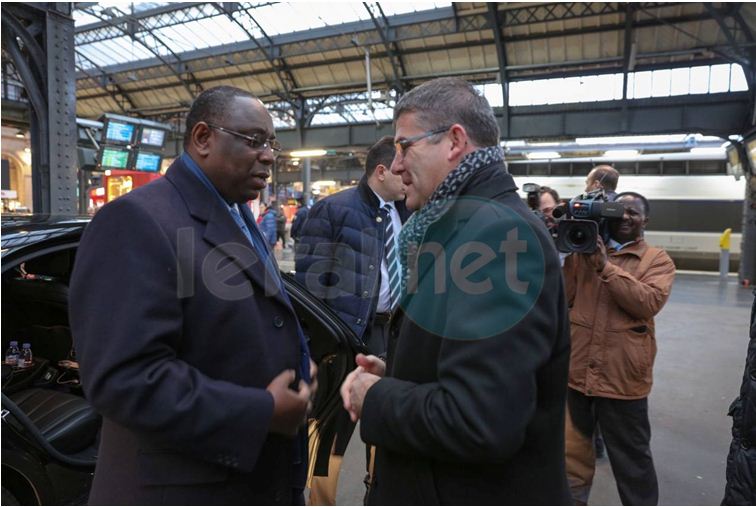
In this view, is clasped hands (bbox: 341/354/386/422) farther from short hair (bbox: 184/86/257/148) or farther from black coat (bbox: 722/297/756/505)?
black coat (bbox: 722/297/756/505)

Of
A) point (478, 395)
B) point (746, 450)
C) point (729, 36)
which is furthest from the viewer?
point (729, 36)

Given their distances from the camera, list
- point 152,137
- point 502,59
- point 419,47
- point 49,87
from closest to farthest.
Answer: point 49,87 → point 152,137 → point 502,59 → point 419,47

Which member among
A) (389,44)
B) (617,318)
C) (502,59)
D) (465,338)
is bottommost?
(617,318)

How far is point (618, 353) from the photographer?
253 cm

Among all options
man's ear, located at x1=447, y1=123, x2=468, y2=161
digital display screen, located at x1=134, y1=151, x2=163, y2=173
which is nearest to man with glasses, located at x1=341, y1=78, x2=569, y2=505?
man's ear, located at x1=447, y1=123, x2=468, y2=161

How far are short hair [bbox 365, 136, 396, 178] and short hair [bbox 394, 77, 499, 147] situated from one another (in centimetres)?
170

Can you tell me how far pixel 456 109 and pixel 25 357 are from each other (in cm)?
300

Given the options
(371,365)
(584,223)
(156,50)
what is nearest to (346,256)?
(584,223)

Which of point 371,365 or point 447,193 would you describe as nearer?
point 447,193

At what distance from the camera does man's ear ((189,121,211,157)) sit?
1.32m

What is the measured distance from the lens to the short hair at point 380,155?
2.95 meters

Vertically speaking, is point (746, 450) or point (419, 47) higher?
point (419, 47)

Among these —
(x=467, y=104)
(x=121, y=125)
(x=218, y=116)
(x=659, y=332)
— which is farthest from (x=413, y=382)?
(x=121, y=125)

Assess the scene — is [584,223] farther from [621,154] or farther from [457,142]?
[621,154]
